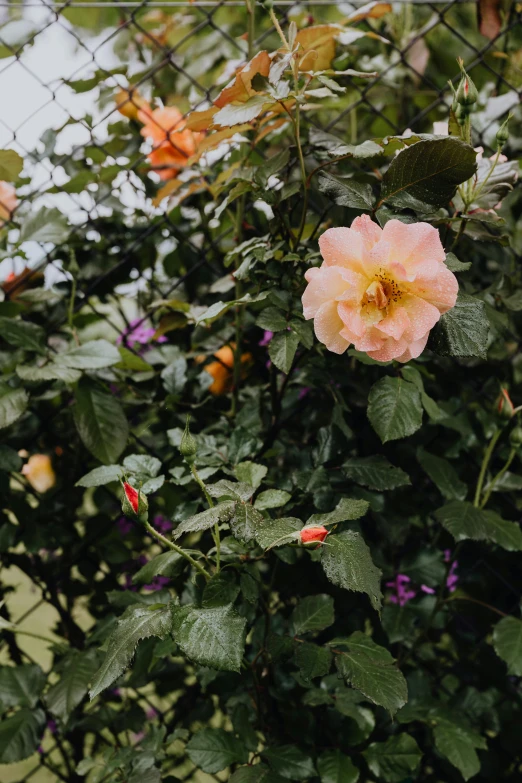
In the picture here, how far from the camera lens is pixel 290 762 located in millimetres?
745

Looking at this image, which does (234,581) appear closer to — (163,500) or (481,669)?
(163,500)

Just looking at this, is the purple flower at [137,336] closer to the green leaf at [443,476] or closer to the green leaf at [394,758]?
the green leaf at [443,476]

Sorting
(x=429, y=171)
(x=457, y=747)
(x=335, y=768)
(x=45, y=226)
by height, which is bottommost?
(x=457, y=747)

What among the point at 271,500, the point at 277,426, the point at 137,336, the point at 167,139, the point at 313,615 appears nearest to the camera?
the point at 271,500

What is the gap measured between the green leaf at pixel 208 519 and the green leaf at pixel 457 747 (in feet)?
1.69

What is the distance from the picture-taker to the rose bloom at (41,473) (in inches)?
43.4

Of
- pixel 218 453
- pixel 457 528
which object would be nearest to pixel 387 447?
pixel 457 528

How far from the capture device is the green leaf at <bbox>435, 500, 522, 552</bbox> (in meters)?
0.81

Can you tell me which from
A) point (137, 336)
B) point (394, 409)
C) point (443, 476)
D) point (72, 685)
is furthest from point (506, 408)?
point (72, 685)

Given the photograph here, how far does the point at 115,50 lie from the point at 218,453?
103cm

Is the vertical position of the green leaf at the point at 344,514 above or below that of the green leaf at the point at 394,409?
above

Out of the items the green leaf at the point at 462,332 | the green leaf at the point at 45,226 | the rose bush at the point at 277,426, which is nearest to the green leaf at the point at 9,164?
the rose bush at the point at 277,426

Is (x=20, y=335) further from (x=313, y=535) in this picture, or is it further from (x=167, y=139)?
(x=313, y=535)

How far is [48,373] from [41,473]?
0.34 metres
